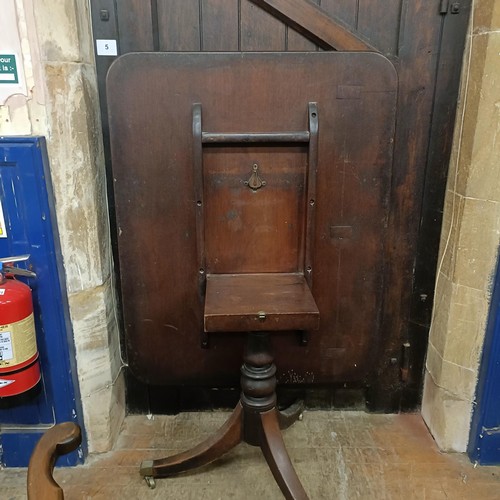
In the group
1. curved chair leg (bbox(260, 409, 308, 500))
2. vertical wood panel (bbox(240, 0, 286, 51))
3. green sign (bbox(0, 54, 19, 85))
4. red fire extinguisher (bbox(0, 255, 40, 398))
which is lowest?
curved chair leg (bbox(260, 409, 308, 500))

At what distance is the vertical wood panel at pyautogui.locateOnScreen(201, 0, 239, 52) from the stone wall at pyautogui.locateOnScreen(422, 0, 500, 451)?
0.77 meters

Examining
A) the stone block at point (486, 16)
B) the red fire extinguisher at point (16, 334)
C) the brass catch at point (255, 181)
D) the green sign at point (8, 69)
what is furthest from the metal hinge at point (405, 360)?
the green sign at point (8, 69)

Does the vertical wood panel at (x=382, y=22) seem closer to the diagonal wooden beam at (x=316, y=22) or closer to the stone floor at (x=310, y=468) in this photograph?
the diagonal wooden beam at (x=316, y=22)

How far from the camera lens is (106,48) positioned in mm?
1572

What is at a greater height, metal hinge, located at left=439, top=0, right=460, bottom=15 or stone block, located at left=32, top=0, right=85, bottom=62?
metal hinge, located at left=439, top=0, right=460, bottom=15

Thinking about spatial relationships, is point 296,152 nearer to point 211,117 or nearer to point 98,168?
point 211,117

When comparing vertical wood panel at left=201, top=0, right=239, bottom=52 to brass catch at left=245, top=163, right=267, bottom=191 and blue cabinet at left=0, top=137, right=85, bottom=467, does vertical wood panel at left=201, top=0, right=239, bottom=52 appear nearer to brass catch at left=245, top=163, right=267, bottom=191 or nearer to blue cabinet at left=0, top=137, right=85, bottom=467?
brass catch at left=245, top=163, right=267, bottom=191

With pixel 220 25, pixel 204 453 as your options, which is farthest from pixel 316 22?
pixel 204 453

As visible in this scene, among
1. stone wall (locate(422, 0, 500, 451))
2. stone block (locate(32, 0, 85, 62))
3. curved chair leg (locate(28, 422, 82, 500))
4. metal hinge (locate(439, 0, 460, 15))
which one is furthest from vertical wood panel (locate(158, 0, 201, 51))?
curved chair leg (locate(28, 422, 82, 500))

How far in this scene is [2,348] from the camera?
55.5 inches

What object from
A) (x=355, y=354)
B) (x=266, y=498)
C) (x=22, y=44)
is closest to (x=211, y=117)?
(x=22, y=44)

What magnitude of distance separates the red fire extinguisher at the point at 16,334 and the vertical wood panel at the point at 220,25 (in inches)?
36.2

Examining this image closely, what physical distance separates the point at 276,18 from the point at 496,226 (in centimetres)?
99

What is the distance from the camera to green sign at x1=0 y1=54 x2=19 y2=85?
4.46ft
